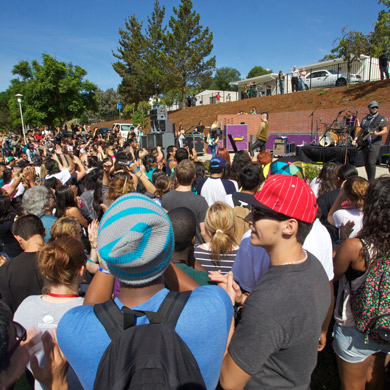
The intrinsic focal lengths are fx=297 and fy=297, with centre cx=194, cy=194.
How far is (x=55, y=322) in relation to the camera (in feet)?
6.30

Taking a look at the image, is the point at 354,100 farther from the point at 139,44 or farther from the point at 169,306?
the point at 139,44

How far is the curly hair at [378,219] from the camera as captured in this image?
1.94m

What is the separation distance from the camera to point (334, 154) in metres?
Result: 12.2

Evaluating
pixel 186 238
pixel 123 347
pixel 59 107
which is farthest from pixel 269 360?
pixel 59 107

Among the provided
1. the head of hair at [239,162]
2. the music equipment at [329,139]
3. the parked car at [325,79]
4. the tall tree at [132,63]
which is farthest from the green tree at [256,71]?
the head of hair at [239,162]

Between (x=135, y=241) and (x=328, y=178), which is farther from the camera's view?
(x=328, y=178)

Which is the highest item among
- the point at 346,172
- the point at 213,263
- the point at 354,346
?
the point at 346,172

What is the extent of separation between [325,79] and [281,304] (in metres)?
31.6

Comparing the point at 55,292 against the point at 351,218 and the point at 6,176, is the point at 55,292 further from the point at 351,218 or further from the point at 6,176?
the point at 6,176

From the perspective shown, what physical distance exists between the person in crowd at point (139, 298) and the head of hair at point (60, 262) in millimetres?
959

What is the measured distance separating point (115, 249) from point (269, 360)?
964 mm

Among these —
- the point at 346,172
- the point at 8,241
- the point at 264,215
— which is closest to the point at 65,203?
the point at 8,241

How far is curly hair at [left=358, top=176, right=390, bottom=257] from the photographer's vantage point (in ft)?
6.37

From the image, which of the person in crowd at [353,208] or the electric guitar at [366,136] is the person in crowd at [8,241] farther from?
the electric guitar at [366,136]
